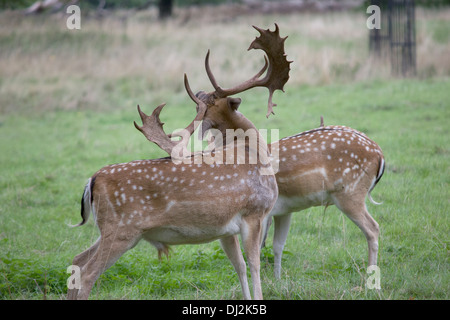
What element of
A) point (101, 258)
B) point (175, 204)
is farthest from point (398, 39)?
point (101, 258)

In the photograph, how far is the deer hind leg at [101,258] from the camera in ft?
14.1

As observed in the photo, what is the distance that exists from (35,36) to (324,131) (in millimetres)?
15384

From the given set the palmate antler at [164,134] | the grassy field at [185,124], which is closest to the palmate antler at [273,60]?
the palmate antler at [164,134]

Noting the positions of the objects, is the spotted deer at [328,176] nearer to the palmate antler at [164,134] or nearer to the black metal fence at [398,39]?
the palmate antler at [164,134]

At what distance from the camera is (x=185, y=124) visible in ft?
38.3

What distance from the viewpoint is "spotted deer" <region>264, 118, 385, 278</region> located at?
548 centimetres

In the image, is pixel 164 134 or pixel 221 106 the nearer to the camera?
pixel 164 134

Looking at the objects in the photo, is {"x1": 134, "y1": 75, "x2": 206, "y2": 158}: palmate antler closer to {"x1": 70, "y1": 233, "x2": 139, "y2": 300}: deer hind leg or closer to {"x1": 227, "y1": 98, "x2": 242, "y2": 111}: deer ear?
{"x1": 227, "y1": 98, "x2": 242, "y2": 111}: deer ear

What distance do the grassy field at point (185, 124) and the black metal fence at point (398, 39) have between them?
46 centimetres

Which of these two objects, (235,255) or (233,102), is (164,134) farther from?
(235,255)

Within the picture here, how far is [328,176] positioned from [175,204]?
1676mm

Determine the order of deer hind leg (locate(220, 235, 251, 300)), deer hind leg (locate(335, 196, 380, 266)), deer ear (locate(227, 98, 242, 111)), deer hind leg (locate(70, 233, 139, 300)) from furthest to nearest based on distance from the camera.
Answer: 1. deer hind leg (locate(335, 196, 380, 266))
2. deer ear (locate(227, 98, 242, 111))
3. deer hind leg (locate(220, 235, 251, 300))
4. deer hind leg (locate(70, 233, 139, 300))

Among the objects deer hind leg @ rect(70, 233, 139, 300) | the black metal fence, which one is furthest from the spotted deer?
the black metal fence
